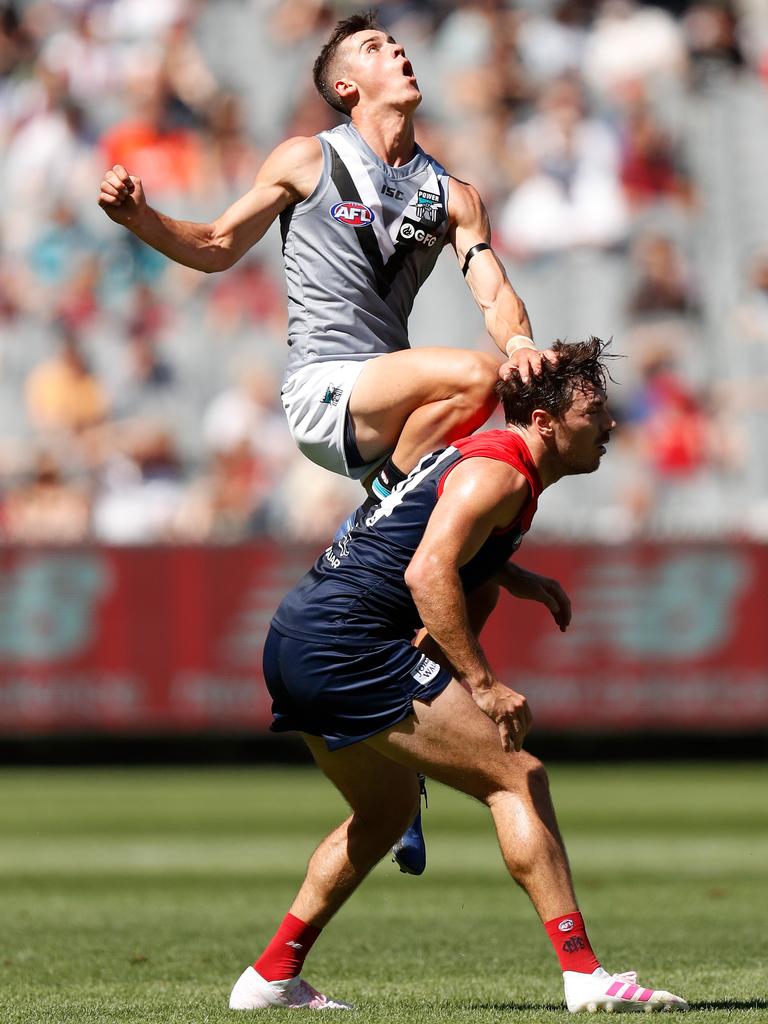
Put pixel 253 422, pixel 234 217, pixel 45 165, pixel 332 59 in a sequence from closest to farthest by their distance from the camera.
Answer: pixel 234 217 < pixel 332 59 < pixel 253 422 < pixel 45 165

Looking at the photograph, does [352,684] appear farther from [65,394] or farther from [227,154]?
[227,154]

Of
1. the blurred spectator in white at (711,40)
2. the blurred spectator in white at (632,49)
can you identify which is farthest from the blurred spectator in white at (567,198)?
the blurred spectator in white at (711,40)

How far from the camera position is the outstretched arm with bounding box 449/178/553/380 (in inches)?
224

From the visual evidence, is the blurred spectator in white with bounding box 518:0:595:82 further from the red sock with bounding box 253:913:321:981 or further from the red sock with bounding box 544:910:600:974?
the red sock with bounding box 544:910:600:974

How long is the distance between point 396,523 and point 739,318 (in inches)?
517

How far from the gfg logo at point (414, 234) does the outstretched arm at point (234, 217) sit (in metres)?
0.34

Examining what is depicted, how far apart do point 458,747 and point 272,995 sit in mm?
1126

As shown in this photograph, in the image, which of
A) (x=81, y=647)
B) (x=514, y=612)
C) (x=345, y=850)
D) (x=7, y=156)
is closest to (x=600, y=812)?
(x=514, y=612)

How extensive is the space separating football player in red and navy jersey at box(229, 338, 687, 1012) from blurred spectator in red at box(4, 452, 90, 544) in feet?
35.8

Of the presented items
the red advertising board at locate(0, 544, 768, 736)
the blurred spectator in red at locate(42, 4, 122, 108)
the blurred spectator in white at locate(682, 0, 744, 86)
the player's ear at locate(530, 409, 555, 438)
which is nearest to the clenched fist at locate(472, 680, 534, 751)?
the player's ear at locate(530, 409, 555, 438)

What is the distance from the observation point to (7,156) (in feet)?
61.3

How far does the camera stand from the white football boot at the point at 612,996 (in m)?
4.94

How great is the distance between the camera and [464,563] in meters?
4.98

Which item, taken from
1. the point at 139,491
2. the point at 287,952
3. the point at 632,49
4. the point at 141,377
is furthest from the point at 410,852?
the point at 632,49
